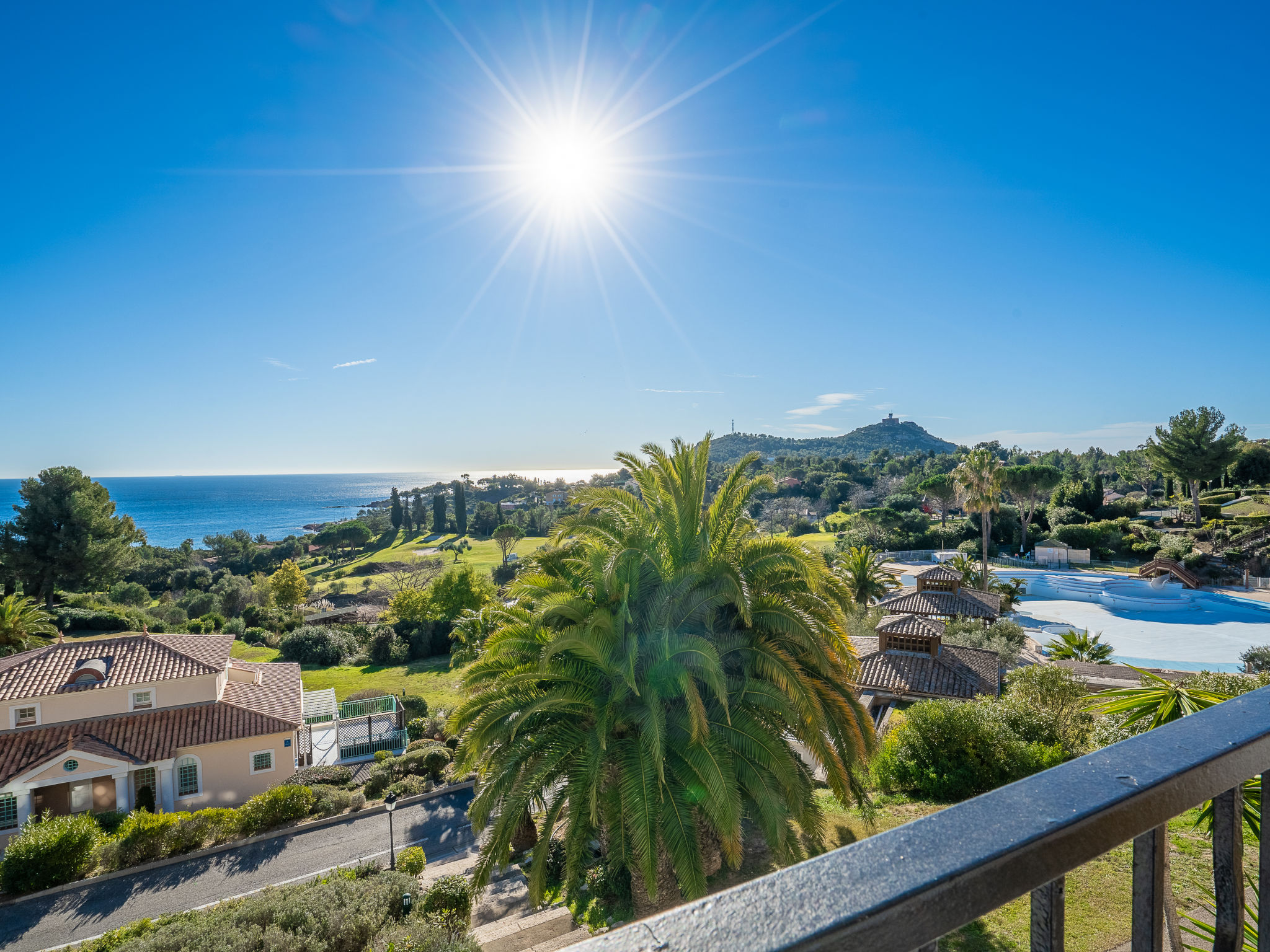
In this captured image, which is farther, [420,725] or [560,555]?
[420,725]

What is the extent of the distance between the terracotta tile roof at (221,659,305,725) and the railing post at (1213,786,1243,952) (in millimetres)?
24324

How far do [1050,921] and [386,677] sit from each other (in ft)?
131

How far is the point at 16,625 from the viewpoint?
1035 inches

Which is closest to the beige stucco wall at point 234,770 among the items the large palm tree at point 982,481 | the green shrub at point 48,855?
the green shrub at point 48,855

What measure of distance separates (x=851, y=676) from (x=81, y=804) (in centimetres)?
2193

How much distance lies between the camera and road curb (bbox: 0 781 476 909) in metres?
13.8

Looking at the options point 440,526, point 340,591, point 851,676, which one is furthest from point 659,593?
point 440,526

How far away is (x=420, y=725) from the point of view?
25844mm

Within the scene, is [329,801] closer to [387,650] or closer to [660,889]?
[660,889]

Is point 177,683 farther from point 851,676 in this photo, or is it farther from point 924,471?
point 924,471

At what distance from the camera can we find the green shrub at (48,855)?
13703 millimetres

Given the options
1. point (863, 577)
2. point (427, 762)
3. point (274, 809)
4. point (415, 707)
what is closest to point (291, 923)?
point (274, 809)

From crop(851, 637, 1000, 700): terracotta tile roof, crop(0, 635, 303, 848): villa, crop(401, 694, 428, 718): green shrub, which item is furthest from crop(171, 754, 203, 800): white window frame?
crop(851, 637, 1000, 700): terracotta tile roof

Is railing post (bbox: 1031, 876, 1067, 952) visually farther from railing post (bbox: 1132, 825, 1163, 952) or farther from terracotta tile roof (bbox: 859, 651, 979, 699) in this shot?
terracotta tile roof (bbox: 859, 651, 979, 699)
